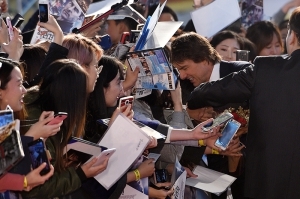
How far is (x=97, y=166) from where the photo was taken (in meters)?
4.11

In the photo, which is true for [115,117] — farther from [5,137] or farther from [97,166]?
[5,137]

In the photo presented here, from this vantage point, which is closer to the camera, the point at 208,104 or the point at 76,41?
the point at 76,41

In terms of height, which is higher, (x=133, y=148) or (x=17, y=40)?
(x=17, y=40)

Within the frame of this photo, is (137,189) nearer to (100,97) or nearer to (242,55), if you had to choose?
(100,97)

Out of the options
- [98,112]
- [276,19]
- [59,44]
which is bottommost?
[276,19]

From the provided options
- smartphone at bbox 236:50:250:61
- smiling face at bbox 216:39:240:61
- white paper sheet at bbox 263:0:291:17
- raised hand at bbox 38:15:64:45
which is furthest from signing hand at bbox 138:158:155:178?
white paper sheet at bbox 263:0:291:17

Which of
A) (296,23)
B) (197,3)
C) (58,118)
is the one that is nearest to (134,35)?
(296,23)

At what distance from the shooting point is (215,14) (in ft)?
22.7

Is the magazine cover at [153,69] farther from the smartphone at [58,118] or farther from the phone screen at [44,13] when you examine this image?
the smartphone at [58,118]

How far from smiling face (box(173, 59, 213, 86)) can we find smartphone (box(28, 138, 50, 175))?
223cm

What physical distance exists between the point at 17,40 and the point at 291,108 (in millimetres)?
1712

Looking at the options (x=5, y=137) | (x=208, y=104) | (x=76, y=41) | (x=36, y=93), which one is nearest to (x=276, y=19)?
(x=208, y=104)

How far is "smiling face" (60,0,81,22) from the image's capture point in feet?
19.7

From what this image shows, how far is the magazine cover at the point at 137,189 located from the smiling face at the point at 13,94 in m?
1.06
